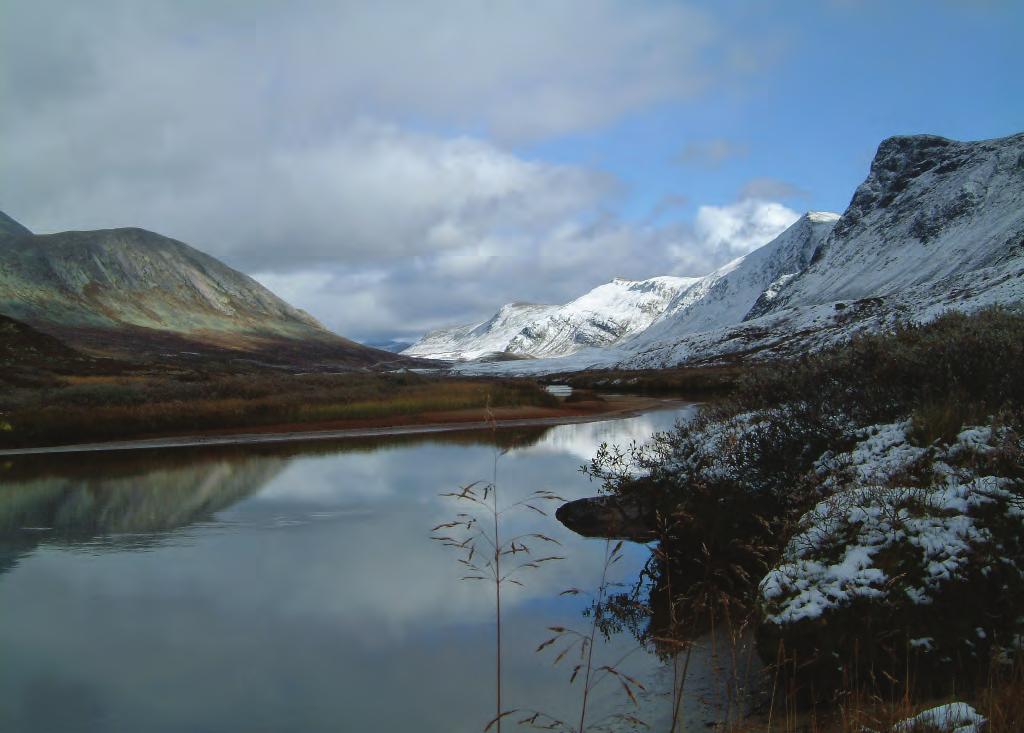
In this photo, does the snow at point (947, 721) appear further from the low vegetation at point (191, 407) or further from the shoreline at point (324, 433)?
the low vegetation at point (191, 407)

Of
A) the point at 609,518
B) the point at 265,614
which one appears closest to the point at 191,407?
the point at 265,614

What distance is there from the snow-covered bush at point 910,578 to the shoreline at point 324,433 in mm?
18068

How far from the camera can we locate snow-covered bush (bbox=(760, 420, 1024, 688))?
6.10m

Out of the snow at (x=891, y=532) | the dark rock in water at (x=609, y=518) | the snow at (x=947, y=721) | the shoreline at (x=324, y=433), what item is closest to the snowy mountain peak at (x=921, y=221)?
the shoreline at (x=324, y=433)

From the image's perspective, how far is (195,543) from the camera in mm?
14703

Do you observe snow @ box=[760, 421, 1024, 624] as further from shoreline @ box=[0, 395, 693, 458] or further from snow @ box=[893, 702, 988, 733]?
shoreline @ box=[0, 395, 693, 458]

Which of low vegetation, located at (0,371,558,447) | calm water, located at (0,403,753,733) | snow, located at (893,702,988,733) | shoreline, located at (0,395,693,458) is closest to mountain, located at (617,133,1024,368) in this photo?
shoreline, located at (0,395,693,458)

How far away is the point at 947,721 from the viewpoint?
4262mm

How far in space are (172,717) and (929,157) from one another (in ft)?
730

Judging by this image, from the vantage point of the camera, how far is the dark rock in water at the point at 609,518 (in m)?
14.1

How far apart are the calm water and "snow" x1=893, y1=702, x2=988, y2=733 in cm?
323

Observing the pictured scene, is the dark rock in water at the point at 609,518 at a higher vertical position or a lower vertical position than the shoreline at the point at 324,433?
lower

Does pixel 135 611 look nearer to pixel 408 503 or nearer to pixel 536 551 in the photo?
pixel 536 551

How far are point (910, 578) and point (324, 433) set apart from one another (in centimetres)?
3202
